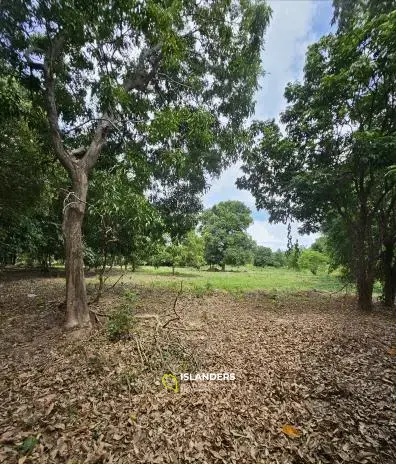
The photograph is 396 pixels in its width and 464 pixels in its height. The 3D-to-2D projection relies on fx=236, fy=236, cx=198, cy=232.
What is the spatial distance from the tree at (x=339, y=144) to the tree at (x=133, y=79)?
1528mm

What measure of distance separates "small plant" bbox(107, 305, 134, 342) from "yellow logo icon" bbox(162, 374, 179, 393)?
3.57 ft

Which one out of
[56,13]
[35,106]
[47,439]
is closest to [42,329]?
[47,439]

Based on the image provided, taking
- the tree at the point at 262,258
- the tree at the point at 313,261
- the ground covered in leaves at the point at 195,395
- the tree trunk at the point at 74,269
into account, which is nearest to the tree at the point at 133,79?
the tree trunk at the point at 74,269

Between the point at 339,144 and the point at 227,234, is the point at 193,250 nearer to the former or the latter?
the point at 227,234

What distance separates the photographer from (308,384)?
2906 millimetres

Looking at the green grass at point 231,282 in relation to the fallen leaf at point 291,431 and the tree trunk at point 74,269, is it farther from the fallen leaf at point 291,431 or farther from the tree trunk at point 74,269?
the fallen leaf at point 291,431

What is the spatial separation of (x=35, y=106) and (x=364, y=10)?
7.70 metres

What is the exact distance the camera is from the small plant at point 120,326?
12.2 feet

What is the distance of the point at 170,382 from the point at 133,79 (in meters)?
5.90

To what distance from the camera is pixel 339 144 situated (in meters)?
6.35

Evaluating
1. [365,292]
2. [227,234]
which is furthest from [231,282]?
[227,234]

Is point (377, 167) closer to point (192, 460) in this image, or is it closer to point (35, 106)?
point (192, 460)

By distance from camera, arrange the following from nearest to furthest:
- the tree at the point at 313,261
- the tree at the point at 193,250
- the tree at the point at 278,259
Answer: the tree at the point at 193,250, the tree at the point at 313,261, the tree at the point at 278,259

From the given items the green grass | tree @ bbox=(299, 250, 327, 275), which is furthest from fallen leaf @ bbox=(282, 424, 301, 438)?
tree @ bbox=(299, 250, 327, 275)
